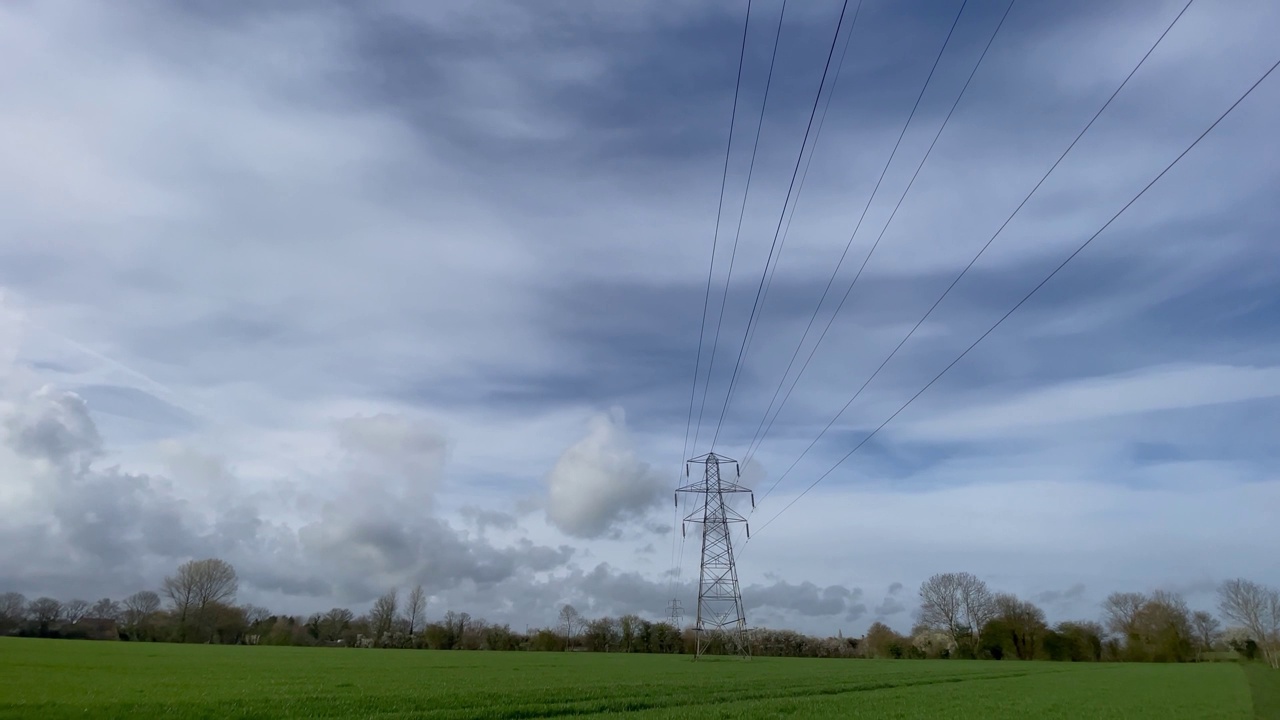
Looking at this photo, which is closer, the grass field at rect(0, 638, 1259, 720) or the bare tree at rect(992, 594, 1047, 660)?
the grass field at rect(0, 638, 1259, 720)

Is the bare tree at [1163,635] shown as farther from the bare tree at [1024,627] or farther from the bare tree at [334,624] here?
the bare tree at [334,624]

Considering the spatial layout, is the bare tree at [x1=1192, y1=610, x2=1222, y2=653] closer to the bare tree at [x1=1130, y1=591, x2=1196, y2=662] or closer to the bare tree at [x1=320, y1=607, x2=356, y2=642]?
the bare tree at [x1=1130, y1=591, x2=1196, y2=662]

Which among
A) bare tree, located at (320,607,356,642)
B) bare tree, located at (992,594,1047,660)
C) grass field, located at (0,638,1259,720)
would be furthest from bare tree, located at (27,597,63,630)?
bare tree, located at (992,594,1047,660)

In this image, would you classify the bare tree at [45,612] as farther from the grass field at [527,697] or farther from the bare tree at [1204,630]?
the bare tree at [1204,630]

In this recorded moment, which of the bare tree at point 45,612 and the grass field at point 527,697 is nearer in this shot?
the grass field at point 527,697

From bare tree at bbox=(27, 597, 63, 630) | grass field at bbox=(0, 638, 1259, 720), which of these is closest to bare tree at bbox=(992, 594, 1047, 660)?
grass field at bbox=(0, 638, 1259, 720)

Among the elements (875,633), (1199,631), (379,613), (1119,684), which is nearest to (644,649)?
(875,633)

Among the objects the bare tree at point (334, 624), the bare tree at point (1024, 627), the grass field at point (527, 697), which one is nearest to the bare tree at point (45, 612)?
the bare tree at point (334, 624)

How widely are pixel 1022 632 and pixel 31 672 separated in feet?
485

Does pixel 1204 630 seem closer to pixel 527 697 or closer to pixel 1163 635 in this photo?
pixel 1163 635

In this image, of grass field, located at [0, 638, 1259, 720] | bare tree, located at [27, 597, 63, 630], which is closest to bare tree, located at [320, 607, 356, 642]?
bare tree, located at [27, 597, 63, 630]

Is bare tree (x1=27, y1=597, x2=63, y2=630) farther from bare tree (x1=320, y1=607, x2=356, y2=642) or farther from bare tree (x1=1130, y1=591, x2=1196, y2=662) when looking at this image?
bare tree (x1=1130, y1=591, x2=1196, y2=662)

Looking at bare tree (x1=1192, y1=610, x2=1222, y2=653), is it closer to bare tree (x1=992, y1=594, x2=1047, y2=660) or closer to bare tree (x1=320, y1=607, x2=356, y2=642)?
bare tree (x1=992, y1=594, x2=1047, y2=660)

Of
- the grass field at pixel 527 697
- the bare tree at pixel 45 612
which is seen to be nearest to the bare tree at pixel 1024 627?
the grass field at pixel 527 697
